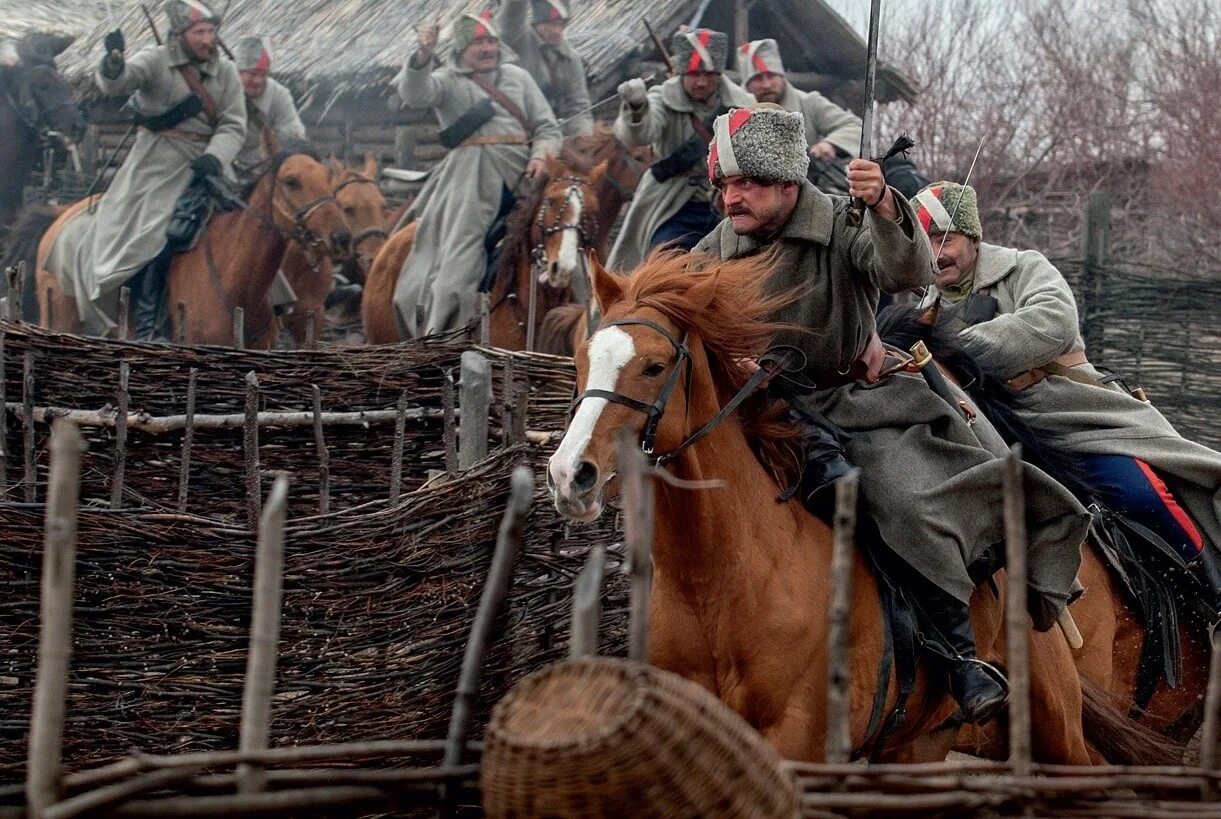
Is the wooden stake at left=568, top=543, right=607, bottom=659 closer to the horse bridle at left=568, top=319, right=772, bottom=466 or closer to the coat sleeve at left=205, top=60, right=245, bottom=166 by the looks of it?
the horse bridle at left=568, top=319, right=772, bottom=466

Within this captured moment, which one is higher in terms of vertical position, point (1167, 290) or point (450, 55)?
point (450, 55)

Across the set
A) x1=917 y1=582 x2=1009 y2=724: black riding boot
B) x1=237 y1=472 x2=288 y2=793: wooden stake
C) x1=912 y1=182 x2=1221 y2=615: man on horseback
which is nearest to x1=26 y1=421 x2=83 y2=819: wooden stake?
x1=237 y1=472 x2=288 y2=793: wooden stake

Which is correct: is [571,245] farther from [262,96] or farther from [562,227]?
[262,96]

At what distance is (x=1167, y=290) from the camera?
14.5 metres

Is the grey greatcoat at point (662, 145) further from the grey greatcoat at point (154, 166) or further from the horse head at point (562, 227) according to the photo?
the grey greatcoat at point (154, 166)

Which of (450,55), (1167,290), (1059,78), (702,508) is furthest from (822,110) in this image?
(1059,78)

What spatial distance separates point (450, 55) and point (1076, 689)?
9.52m

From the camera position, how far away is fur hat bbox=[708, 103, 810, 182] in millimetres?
4859

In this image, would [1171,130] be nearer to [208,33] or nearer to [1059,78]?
[1059,78]

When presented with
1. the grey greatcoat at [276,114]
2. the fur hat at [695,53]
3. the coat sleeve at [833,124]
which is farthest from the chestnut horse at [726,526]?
the grey greatcoat at [276,114]

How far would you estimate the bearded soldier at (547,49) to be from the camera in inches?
616

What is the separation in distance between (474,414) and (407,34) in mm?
13895

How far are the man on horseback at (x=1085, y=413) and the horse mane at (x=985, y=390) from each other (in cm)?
6

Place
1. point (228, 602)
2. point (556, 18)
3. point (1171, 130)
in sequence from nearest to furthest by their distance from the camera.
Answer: point (228, 602), point (556, 18), point (1171, 130)
